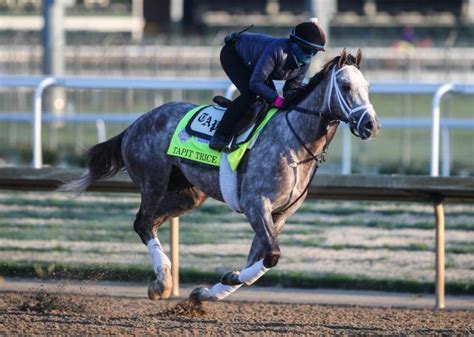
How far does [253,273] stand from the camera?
688 cm

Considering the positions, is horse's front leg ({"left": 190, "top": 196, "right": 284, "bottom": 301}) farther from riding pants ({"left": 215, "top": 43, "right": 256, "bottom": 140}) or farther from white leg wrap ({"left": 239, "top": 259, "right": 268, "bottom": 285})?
riding pants ({"left": 215, "top": 43, "right": 256, "bottom": 140})

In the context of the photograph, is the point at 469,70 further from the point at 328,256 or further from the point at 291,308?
the point at 291,308

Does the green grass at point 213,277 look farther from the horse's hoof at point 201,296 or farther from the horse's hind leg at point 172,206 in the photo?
the horse's hoof at point 201,296

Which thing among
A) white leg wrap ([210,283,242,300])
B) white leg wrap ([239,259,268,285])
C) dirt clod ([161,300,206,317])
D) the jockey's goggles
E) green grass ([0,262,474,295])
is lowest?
green grass ([0,262,474,295])

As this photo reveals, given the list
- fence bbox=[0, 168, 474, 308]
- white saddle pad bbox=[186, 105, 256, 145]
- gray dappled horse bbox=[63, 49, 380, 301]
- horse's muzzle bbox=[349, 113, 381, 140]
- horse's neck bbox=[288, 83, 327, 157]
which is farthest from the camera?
fence bbox=[0, 168, 474, 308]

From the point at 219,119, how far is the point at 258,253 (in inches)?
36.2

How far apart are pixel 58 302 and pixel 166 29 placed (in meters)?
23.3

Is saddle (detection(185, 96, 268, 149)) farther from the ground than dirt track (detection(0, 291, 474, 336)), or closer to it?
farther from the ground

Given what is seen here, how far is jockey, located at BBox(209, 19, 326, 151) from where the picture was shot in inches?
273

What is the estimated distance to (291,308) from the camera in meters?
7.86

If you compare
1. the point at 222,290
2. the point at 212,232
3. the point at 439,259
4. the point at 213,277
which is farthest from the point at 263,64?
the point at 212,232

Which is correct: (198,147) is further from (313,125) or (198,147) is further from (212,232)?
(212,232)

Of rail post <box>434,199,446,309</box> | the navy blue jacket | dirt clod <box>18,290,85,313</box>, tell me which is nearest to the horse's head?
the navy blue jacket

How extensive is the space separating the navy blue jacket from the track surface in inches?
53.8
